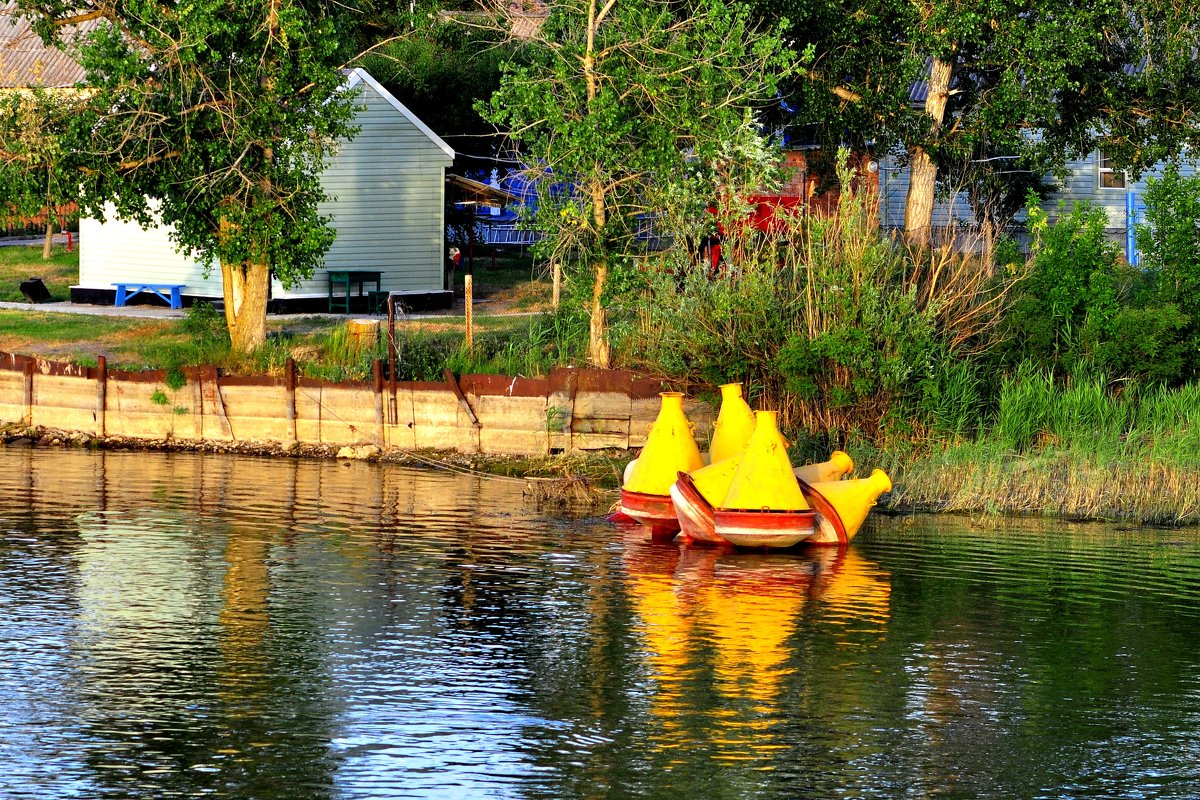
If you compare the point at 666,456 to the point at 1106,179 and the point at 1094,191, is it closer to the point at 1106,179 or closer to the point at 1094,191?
the point at 1094,191

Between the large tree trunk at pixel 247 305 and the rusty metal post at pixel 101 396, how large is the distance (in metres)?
2.58

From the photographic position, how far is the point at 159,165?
29.8 m

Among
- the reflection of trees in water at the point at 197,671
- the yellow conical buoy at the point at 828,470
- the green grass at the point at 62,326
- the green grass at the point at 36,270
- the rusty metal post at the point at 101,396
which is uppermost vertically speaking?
the green grass at the point at 36,270

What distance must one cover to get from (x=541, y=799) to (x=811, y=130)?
31612 mm

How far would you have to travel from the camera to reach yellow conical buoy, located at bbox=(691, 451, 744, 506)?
20.7 m

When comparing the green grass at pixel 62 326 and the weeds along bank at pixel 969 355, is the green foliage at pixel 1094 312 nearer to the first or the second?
the weeds along bank at pixel 969 355

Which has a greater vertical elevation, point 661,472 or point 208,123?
point 208,123

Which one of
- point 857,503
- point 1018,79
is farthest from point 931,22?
point 857,503

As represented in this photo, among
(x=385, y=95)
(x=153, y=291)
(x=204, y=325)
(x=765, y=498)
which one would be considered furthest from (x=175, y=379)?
(x=765, y=498)

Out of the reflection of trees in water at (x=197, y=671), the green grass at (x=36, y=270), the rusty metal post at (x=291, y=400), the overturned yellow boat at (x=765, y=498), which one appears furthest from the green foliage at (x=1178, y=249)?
the green grass at (x=36, y=270)

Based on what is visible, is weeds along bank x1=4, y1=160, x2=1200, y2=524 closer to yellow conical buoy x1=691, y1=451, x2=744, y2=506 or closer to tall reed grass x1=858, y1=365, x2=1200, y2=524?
tall reed grass x1=858, y1=365, x2=1200, y2=524

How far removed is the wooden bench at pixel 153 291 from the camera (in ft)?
127

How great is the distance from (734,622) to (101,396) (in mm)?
16143

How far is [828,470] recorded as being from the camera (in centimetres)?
2194
